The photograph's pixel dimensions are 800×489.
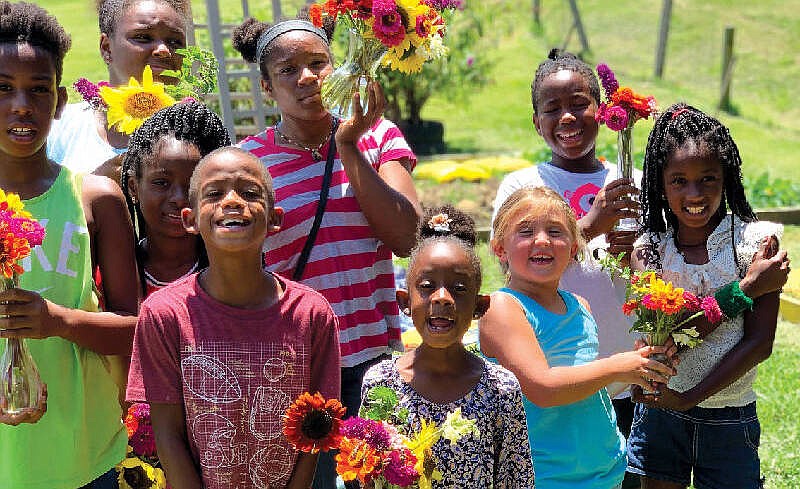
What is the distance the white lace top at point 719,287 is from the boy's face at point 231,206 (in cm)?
159

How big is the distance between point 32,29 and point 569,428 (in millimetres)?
2067

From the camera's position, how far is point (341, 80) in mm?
3533

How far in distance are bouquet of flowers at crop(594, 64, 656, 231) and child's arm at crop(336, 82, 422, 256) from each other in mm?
804

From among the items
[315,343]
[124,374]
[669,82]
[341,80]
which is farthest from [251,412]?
[669,82]

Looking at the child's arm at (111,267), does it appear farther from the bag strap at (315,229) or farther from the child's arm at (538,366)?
the child's arm at (538,366)

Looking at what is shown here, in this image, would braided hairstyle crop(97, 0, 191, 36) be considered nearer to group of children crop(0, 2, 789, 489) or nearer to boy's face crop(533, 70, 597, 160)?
group of children crop(0, 2, 789, 489)

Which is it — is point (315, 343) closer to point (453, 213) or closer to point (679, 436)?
point (453, 213)

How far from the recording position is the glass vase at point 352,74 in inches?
139

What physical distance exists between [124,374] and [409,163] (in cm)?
125

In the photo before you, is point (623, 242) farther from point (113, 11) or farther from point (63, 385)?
point (113, 11)

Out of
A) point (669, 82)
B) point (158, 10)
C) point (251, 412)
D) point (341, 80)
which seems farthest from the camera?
point (669, 82)

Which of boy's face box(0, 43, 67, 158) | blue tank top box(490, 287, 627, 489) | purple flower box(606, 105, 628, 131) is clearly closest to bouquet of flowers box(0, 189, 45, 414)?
boy's face box(0, 43, 67, 158)

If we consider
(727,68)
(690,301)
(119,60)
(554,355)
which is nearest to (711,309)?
(690,301)

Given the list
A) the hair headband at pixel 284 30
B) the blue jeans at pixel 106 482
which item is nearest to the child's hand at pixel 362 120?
the hair headband at pixel 284 30
